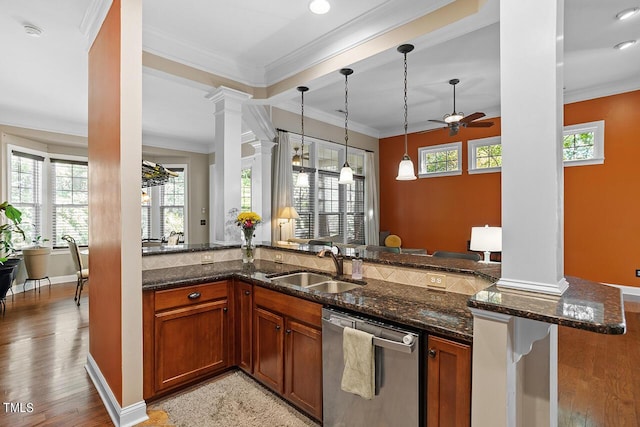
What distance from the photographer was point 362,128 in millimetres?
7480

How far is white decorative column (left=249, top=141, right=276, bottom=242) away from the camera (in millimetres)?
5352

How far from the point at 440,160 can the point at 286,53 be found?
4.65m

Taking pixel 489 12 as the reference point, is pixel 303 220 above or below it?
below

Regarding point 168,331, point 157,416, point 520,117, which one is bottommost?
point 157,416

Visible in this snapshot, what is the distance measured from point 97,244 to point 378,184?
644 centimetres

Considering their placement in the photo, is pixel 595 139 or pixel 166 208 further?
pixel 166 208

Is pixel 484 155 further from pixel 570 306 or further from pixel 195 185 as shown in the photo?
pixel 195 185

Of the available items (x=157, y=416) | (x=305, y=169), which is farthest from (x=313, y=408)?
(x=305, y=169)

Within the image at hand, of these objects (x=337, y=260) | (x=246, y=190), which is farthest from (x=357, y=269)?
(x=246, y=190)

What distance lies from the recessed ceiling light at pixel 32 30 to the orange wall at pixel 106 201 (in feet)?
2.70

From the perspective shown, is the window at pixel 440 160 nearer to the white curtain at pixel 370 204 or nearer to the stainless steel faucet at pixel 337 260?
the white curtain at pixel 370 204

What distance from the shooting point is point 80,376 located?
2.76m

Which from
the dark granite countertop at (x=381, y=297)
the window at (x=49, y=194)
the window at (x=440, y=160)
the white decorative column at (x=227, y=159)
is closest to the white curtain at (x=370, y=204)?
the window at (x=440, y=160)

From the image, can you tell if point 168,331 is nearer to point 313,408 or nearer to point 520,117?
point 313,408
